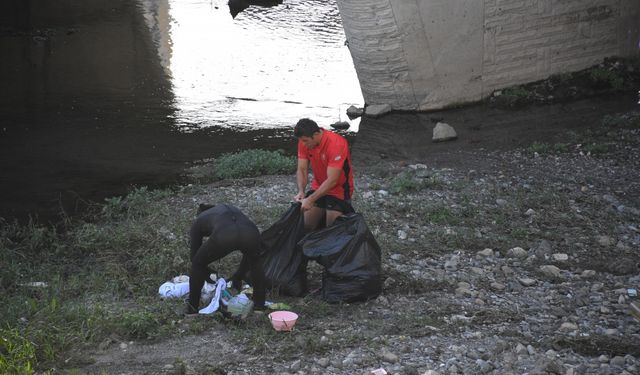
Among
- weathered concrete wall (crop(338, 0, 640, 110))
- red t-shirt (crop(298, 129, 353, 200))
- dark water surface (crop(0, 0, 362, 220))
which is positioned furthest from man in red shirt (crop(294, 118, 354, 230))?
weathered concrete wall (crop(338, 0, 640, 110))

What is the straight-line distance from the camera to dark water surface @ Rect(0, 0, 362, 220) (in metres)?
11.7

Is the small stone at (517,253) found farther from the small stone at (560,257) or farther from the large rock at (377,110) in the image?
the large rock at (377,110)

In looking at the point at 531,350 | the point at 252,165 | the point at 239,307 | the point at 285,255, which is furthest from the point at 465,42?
the point at 531,350

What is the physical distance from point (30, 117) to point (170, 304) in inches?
319

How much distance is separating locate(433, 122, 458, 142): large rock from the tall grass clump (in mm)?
3001

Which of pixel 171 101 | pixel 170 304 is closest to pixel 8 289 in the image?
pixel 170 304

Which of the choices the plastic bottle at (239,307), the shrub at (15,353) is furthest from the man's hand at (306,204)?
the shrub at (15,353)

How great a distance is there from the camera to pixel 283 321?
Answer: 6387mm

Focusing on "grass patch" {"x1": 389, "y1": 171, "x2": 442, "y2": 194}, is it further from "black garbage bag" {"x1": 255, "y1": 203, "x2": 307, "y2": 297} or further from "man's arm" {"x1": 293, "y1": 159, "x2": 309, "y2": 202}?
"black garbage bag" {"x1": 255, "y1": 203, "x2": 307, "y2": 297}

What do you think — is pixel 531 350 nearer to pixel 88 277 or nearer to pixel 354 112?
pixel 88 277

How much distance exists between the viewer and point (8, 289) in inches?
285

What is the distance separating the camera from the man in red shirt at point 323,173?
6.96m

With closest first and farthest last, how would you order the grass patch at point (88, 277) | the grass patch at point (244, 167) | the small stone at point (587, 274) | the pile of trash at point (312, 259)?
the grass patch at point (88, 277)
the pile of trash at point (312, 259)
the small stone at point (587, 274)
the grass patch at point (244, 167)

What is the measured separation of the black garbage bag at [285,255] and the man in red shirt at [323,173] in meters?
0.17
